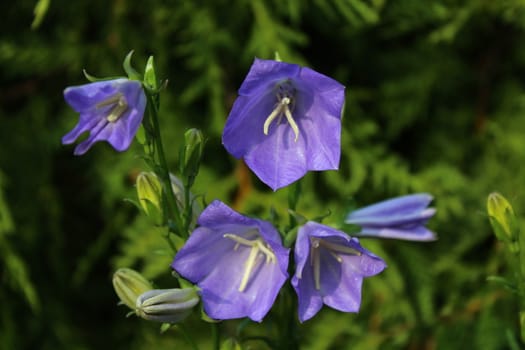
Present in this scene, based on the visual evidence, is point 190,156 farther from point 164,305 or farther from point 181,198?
point 164,305

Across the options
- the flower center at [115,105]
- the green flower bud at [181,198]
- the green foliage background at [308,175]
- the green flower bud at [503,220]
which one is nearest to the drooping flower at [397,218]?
the green flower bud at [503,220]

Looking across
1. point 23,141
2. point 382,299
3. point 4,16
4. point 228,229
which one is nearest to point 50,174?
point 23,141

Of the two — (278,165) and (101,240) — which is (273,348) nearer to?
(278,165)

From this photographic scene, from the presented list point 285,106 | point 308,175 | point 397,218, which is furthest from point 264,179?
point 308,175

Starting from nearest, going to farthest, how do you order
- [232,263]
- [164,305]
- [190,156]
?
[164,305]
[190,156]
[232,263]

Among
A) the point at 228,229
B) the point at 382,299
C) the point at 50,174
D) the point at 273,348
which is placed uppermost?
the point at 228,229

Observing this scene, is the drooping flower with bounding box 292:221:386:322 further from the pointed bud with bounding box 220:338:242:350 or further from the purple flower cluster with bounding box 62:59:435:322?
the pointed bud with bounding box 220:338:242:350

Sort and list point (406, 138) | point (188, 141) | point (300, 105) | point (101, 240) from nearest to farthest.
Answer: point (188, 141) < point (300, 105) < point (101, 240) < point (406, 138)
